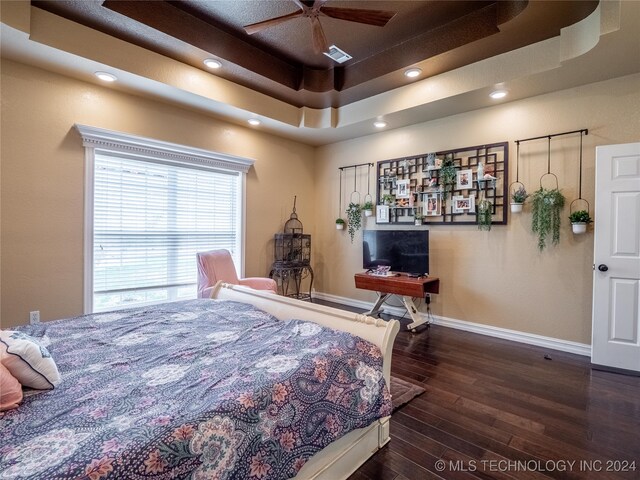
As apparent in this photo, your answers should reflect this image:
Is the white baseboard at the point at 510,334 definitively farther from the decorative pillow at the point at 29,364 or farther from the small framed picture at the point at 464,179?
the decorative pillow at the point at 29,364

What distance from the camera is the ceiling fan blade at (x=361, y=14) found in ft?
7.66

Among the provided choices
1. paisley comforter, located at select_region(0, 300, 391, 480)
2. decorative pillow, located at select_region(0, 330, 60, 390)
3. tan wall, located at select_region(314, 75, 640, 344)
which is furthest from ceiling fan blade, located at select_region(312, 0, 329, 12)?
decorative pillow, located at select_region(0, 330, 60, 390)

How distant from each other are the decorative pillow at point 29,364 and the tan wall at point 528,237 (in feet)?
13.3

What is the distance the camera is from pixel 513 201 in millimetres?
3561

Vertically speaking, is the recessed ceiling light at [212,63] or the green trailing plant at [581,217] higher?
the recessed ceiling light at [212,63]

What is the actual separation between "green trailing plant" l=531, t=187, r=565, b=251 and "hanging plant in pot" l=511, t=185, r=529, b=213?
0.12 meters

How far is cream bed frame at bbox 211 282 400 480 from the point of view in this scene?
149 cm

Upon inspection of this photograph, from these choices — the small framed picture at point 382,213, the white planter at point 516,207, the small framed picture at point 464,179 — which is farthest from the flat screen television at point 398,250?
the white planter at point 516,207

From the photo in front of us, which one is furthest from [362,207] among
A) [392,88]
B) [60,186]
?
[60,186]

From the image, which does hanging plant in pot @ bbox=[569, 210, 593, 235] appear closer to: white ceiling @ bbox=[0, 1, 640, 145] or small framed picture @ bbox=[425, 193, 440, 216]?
white ceiling @ bbox=[0, 1, 640, 145]

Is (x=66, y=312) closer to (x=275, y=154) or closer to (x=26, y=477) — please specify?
(x=26, y=477)

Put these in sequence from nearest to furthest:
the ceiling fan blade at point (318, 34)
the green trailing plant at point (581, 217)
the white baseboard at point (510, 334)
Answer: the ceiling fan blade at point (318, 34)
the green trailing plant at point (581, 217)
the white baseboard at point (510, 334)

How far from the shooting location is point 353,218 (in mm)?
5105

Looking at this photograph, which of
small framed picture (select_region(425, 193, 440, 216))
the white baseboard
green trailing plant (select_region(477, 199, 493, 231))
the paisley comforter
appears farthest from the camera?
small framed picture (select_region(425, 193, 440, 216))
